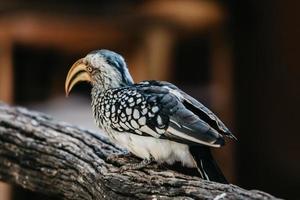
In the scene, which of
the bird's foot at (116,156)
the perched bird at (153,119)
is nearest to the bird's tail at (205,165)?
the perched bird at (153,119)

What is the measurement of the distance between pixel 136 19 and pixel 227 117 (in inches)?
26.9

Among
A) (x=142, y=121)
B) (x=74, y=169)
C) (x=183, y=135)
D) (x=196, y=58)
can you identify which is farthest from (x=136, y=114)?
(x=196, y=58)

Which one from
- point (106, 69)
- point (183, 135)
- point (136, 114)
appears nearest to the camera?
point (183, 135)

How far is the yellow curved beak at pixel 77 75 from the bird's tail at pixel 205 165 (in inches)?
14.4

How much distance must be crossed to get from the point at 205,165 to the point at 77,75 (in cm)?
44

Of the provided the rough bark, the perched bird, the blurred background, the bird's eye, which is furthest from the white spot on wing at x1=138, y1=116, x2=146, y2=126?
the blurred background

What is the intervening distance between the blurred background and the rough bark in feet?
3.84

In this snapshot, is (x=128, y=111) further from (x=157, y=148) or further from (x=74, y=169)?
(x=74, y=169)

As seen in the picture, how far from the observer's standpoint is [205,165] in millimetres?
1511

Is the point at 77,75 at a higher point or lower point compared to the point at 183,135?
higher

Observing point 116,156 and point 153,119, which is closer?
point 153,119

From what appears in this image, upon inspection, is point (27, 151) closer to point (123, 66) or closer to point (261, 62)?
point (123, 66)

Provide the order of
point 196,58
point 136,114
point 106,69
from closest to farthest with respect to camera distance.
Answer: point 136,114 < point 106,69 < point 196,58

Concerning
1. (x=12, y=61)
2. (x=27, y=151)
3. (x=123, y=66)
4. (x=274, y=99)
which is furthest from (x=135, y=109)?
(x=274, y=99)
